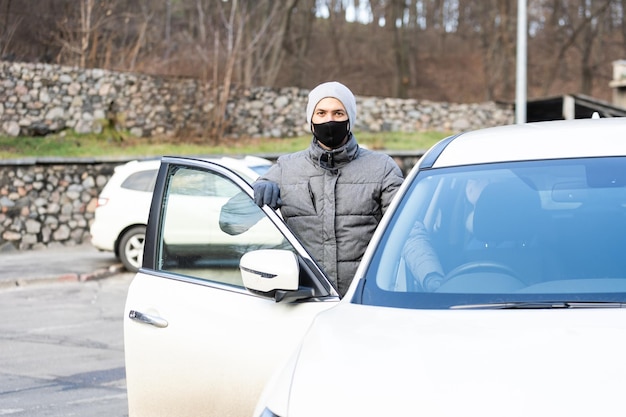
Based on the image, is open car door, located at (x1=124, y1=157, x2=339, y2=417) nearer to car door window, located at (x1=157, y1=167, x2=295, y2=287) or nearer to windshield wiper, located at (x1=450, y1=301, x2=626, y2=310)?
car door window, located at (x1=157, y1=167, x2=295, y2=287)

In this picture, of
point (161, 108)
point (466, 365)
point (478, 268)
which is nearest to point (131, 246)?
point (161, 108)

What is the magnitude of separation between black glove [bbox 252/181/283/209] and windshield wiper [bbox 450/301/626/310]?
1.26 metres

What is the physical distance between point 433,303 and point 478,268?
30cm

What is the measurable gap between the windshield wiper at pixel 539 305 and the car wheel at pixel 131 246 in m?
13.5

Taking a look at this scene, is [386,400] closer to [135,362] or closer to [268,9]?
[135,362]

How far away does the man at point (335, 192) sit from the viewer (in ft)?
15.6

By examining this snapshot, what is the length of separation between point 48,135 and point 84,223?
14.1 ft

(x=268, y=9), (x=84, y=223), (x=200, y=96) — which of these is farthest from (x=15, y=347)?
(x=268, y=9)

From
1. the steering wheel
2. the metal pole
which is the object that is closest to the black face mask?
the steering wheel

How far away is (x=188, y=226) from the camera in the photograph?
493cm

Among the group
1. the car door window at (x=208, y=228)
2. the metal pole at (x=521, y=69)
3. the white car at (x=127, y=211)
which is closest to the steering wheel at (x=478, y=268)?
the car door window at (x=208, y=228)

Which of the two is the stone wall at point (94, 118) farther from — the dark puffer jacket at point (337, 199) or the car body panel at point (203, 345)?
the dark puffer jacket at point (337, 199)

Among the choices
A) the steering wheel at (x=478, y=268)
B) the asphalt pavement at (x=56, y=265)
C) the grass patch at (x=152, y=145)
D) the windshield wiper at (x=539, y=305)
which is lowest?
the asphalt pavement at (x=56, y=265)

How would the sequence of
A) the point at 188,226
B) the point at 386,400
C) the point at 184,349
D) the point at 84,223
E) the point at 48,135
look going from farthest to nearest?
1. the point at 48,135
2. the point at 84,223
3. the point at 188,226
4. the point at 184,349
5. the point at 386,400
